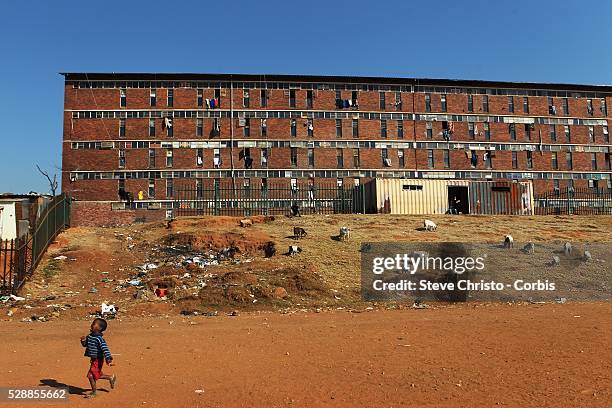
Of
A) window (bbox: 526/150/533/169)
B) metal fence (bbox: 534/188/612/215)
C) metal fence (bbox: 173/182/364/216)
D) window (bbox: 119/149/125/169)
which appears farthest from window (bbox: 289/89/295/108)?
metal fence (bbox: 534/188/612/215)

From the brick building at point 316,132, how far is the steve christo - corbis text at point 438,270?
26.8 m

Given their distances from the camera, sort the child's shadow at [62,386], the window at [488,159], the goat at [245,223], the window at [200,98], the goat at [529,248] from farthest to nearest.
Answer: the window at [488,159] → the window at [200,98] → the goat at [245,223] → the goat at [529,248] → the child's shadow at [62,386]

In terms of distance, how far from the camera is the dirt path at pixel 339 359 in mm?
6586

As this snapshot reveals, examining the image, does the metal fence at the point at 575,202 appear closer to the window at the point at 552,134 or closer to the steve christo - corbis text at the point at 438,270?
the window at the point at 552,134

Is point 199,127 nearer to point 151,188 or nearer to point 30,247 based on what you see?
point 151,188

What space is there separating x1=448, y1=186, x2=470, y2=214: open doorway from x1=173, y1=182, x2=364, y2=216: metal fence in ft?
27.1

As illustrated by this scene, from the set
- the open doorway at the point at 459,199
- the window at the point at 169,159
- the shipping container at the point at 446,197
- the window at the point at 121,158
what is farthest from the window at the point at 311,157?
the window at the point at 121,158

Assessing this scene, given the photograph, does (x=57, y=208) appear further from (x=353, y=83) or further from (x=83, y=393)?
(x=353, y=83)

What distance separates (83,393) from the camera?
665cm

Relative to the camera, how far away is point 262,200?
4262 cm

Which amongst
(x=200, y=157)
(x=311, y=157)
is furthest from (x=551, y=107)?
(x=200, y=157)

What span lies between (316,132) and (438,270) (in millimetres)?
29709

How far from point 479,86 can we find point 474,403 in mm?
47168

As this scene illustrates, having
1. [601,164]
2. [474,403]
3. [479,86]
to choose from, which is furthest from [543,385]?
[601,164]
